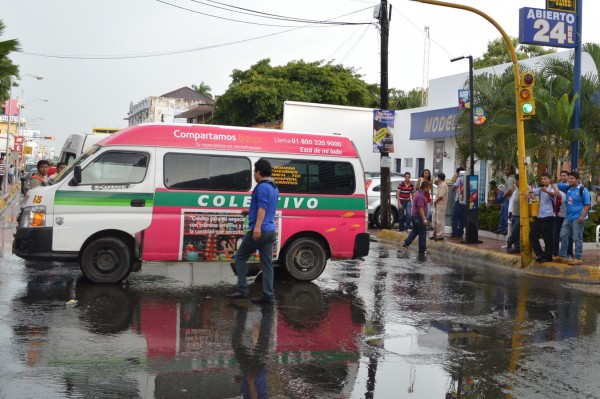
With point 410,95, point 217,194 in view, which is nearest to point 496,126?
point 217,194

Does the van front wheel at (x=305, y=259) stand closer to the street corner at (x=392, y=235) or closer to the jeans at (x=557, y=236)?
the jeans at (x=557, y=236)

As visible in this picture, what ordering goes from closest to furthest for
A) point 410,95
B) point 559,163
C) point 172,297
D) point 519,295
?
point 172,297, point 519,295, point 559,163, point 410,95

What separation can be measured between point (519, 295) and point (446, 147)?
22628mm

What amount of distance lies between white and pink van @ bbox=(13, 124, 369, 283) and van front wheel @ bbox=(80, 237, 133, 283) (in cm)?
1

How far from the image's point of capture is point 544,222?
14.1m

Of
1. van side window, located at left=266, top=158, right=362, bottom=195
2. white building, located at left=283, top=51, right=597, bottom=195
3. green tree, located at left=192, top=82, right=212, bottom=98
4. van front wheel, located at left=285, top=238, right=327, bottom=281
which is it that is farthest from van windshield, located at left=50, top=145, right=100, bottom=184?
green tree, located at left=192, top=82, right=212, bottom=98

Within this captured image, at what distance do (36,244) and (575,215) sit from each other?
977 centimetres

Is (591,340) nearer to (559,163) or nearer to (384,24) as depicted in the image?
(559,163)

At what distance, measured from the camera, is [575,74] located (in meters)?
16.4

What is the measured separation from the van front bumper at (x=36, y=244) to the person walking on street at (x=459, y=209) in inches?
461

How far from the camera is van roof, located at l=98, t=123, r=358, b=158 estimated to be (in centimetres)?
1064

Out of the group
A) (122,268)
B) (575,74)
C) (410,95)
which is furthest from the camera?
(410,95)

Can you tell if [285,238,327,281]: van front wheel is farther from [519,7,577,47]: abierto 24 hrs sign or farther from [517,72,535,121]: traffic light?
[519,7,577,47]: abierto 24 hrs sign

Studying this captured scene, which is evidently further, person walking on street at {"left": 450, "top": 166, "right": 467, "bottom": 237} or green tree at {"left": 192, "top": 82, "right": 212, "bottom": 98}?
green tree at {"left": 192, "top": 82, "right": 212, "bottom": 98}
